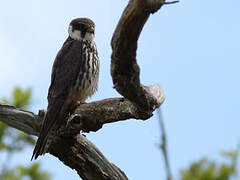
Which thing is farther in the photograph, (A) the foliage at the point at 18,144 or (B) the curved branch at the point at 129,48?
(A) the foliage at the point at 18,144

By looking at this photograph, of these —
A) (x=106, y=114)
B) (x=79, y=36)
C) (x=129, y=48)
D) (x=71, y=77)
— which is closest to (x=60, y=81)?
(x=71, y=77)

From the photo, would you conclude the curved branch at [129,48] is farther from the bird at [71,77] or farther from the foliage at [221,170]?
the foliage at [221,170]

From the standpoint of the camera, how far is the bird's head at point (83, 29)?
656 centimetres

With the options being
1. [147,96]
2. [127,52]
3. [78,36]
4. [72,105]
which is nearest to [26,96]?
[78,36]

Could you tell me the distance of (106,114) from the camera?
16.1 feet

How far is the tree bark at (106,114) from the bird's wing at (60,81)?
14 centimetres

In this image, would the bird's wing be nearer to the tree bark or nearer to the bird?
the bird

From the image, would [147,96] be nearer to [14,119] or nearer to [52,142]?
[52,142]

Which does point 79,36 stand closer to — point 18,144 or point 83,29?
point 83,29

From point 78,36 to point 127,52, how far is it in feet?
10.2

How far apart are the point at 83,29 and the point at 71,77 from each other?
2.84 feet

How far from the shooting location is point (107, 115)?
193 inches

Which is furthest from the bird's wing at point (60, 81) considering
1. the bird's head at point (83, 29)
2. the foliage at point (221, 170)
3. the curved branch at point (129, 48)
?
the foliage at point (221, 170)

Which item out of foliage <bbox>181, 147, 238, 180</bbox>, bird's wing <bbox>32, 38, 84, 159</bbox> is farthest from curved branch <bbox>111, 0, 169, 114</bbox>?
foliage <bbox>181, 147, 238, 180</bbox>
